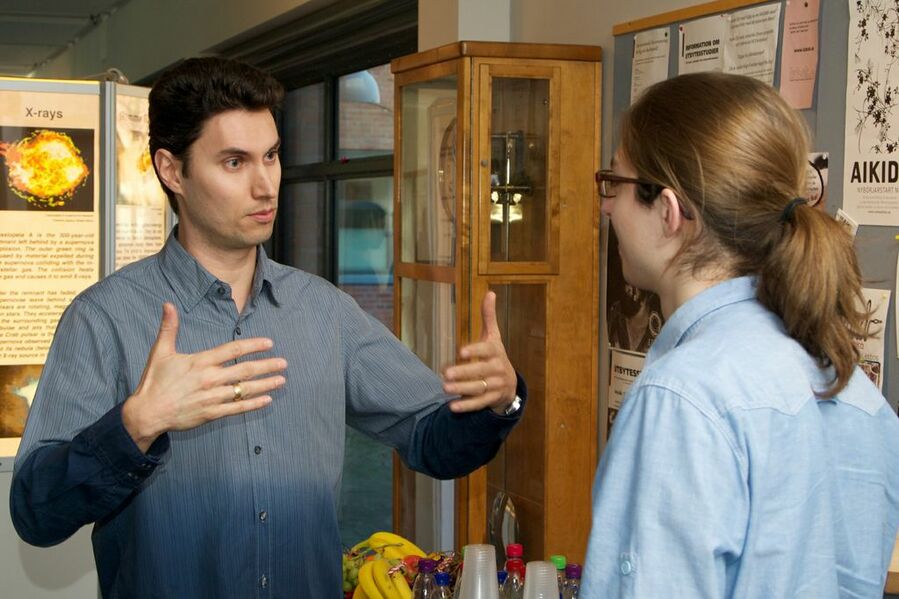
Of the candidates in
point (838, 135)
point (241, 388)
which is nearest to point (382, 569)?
point (241, 388)

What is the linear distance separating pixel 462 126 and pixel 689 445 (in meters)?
2.27

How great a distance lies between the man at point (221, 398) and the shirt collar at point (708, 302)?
1.74ft

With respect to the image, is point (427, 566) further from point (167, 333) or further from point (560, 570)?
point (167, 333)

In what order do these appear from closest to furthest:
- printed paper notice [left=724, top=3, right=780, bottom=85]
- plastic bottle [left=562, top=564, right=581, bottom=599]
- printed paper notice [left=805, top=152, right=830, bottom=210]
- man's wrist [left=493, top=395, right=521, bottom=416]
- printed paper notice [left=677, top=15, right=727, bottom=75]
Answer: man's wrist [left=493, top=395, right=521, bottom=416]
plastic bottle [left=562, top=564, right=581, bottom=599]
printed paper notice [left=805, top=152, right=830, bottom=210]
printed paper notice [left=724, top=3, right=780, bottom=85]
printed paper notice [left=677, top=15, right=727, bottom=75]

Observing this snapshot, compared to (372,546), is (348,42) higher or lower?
higher

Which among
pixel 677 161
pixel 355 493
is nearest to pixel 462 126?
pixel 677 161

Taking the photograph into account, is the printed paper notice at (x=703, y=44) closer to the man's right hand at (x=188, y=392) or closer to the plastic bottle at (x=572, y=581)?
the plastic bottle at (x=572, y=581)

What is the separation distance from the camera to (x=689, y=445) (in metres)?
1.12

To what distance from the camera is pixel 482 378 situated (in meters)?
1.78

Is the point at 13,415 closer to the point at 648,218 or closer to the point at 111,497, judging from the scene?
the point at 111,497

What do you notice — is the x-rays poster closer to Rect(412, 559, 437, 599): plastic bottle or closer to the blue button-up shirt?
the blue button-up shirt

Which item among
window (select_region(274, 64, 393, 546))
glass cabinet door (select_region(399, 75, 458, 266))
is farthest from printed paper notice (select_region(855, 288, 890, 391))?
window (select_region(274, 64, 393, 546))

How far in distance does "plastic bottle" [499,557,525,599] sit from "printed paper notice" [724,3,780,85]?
133 centimetres

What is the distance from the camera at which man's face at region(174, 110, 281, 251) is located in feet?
6.30
